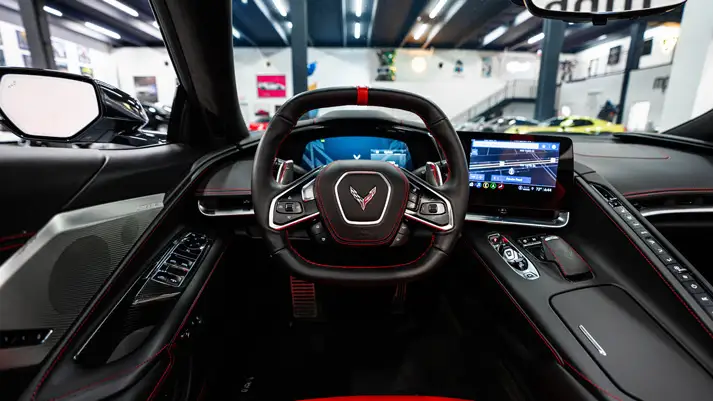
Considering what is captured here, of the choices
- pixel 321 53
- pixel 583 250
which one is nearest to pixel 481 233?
pixel 583 250

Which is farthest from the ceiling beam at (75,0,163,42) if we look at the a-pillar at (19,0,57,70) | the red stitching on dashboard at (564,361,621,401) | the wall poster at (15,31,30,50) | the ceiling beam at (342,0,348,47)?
the red stitching on dashboard at (564,361,621,401)

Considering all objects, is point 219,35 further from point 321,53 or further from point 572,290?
point 321,53

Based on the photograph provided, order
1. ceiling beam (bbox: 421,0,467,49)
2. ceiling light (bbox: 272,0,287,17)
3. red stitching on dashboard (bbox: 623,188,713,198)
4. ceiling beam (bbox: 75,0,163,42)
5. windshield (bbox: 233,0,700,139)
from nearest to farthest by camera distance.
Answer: red stitching on dashboard (bbox: 623,188,713,198), ceiling beam (bbox: 75,0,163,42), ceiling light (bbox: 272,0,287,17), windshield (bbox: 233,0,700,139), ceiling beam (bbox: 421,0,467,49)

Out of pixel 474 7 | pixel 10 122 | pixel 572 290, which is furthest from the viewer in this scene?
pixel 474 7

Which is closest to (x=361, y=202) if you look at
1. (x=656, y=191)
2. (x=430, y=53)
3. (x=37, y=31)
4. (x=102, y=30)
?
(x=656, y=191)

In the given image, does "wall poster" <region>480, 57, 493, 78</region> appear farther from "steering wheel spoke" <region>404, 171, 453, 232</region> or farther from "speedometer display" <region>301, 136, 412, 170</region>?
"steering wheel spoke" <region>404, 171, 453, 232</region>

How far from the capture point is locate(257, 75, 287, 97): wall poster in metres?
13.7

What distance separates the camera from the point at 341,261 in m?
1.24

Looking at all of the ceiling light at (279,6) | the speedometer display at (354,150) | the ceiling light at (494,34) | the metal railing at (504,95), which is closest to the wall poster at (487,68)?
the ceiling light at (494,34)

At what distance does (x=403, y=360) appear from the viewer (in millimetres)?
1683

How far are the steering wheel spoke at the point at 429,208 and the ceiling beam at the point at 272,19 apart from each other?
976 cm

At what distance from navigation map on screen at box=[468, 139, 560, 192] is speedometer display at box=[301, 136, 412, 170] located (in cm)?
45

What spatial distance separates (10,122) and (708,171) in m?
3.27

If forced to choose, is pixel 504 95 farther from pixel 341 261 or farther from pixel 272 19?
pixel 341 261
